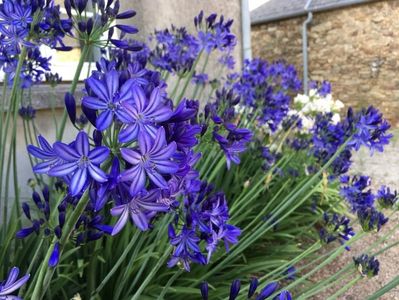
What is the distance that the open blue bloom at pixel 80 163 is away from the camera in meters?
0.76

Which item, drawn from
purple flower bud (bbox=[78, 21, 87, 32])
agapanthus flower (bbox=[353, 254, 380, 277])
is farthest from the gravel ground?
purple flower bud (bbox=[78, 21, 87, 32])

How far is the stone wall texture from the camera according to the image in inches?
442

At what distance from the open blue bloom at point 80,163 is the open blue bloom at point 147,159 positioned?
0.05m

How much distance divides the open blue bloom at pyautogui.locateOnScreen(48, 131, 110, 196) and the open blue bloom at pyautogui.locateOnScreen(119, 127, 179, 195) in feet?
0.15

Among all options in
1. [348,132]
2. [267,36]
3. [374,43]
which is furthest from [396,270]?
[267,36]

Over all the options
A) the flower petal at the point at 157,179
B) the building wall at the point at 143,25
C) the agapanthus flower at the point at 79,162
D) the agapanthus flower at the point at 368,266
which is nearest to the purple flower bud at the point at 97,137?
the agapanthus flower at the point at 79,162

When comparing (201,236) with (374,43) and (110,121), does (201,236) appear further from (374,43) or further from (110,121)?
(374,43)

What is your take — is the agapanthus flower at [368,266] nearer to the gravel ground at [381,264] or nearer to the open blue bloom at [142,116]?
the gravel ground at [381,264]

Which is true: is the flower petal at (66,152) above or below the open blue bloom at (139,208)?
above

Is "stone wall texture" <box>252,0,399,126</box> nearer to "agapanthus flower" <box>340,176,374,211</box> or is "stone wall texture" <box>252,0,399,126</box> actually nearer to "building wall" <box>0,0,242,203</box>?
"building wall" <box>0,0,242,203</box>

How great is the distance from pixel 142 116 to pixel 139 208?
0.69ft

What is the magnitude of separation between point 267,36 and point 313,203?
35.5 ft

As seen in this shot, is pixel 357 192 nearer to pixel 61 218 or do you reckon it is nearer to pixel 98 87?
pixel 61 218

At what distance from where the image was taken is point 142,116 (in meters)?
0.76
